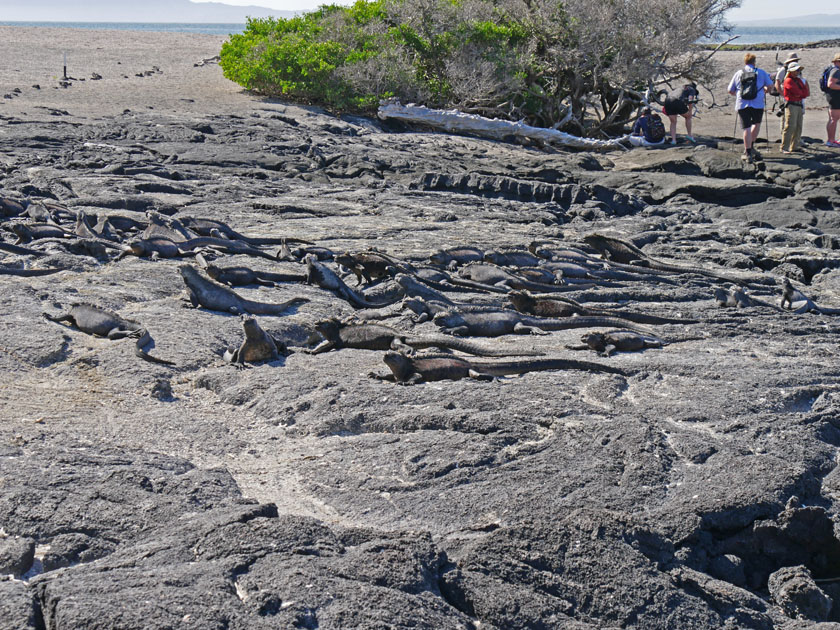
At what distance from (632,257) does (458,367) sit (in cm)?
465

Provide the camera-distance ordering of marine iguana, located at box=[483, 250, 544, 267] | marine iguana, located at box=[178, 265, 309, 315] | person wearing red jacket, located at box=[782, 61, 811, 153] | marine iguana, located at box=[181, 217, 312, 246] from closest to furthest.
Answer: marine iguana, located at box=[178, 265, 309, 315], marine iguana, located at box=[483, 250, 544, 267], marine iguana, located at box=[181, 217, 312, 246], person wearing red jacket, located at box=[782, 61, 811, 153]

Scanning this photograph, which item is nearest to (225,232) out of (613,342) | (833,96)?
(613,342)

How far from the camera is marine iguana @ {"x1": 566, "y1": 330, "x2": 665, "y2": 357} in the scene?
5.72 meters

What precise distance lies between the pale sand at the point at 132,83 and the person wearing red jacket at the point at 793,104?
8.24ft

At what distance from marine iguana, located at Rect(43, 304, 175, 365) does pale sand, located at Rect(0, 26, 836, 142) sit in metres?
12.5

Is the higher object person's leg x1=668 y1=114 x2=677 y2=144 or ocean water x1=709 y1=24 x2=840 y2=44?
ocean water x1=709 y1=24 x2=840 y2=44

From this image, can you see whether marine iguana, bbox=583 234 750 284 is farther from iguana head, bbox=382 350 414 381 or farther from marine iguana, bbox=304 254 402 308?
iguana head, bbox=382 350 414 381

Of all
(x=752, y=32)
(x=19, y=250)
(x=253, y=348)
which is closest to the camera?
(x=253, y=348)

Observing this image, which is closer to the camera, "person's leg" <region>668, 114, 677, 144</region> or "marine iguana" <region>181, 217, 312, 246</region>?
"marine iguana" <region>181, 217, 312, 246</region>

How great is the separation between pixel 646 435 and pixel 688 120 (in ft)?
56.1

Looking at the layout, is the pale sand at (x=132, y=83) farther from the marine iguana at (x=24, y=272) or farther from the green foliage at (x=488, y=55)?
the marine iguana at (x=24, y=272)

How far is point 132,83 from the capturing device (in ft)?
71.7

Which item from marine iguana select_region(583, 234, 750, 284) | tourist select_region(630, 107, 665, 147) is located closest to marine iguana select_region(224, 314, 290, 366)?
marine iguana select_region(583, 234, 750, 284)

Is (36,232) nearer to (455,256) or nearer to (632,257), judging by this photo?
(455,256)
